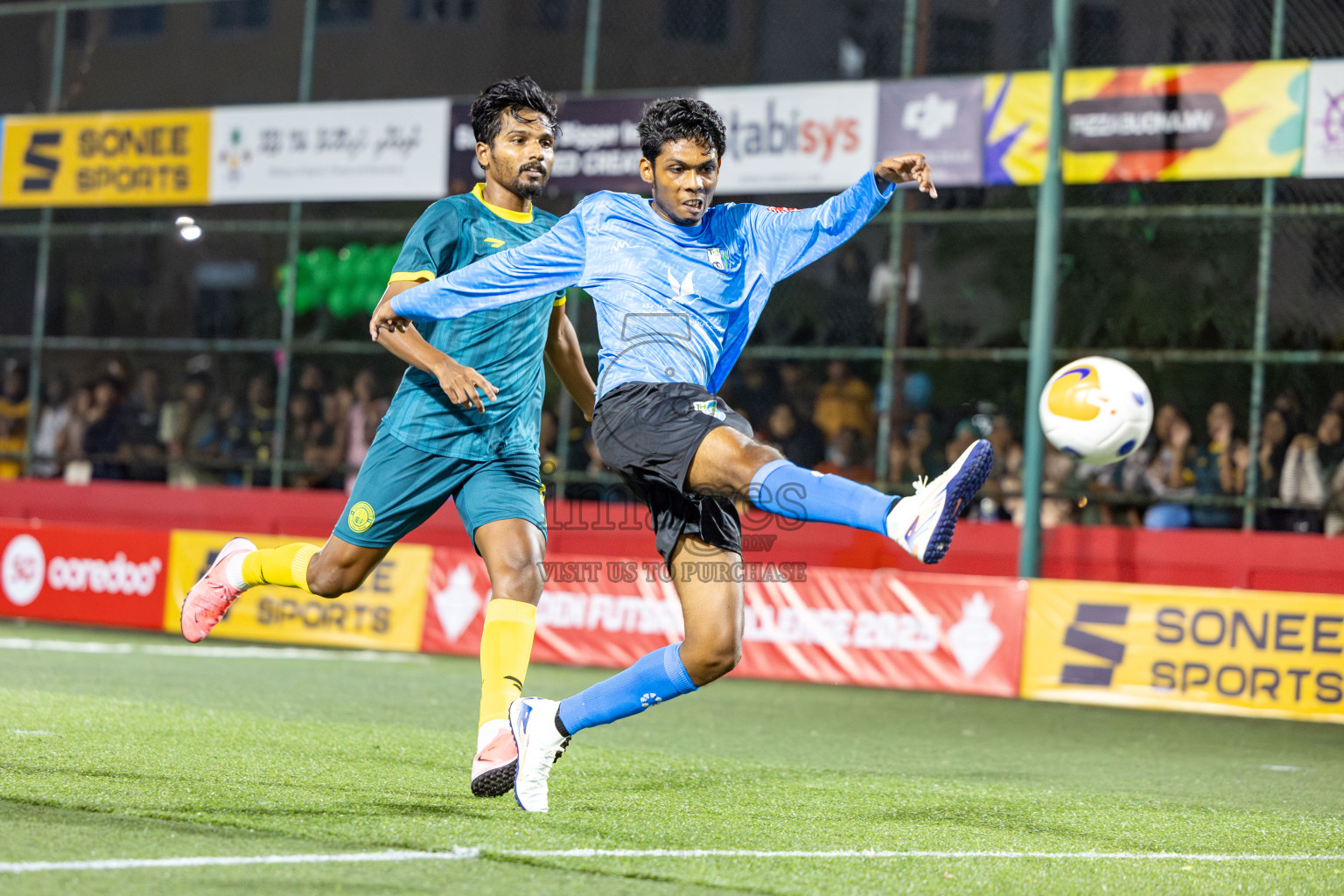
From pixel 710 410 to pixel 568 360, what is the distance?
4.57 feet

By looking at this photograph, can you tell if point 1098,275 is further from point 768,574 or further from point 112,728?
point 112,728

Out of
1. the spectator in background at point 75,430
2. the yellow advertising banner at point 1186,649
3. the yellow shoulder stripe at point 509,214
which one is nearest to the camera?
the yellow shoulder stripe at point 509,214

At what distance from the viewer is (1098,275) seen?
1816 cm

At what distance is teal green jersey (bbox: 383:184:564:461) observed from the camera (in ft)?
19.4

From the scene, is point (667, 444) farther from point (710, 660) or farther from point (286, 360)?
point (286, 360)

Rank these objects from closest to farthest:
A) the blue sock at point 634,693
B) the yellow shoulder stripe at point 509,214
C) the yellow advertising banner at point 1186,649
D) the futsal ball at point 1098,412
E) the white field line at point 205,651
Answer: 1. the blue sock at point 634,693
2. the yellow shoulder stripe at point 509,214
3. the futsal ball at point 1098,412
4. the yellow advertising banner at point 1186,649
5. the white field line at point 205,651

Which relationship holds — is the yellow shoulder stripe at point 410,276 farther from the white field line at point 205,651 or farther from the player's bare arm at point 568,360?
the white field line at point 205,651

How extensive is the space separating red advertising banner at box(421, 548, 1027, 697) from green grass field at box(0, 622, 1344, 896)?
1.22 m

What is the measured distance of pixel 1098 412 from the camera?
8.34 metres

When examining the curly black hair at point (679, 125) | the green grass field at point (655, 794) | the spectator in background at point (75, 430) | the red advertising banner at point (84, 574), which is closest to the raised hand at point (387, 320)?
the curly black hair at point (679, 125)

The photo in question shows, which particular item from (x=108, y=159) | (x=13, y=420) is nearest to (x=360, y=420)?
(x=108, y=159)

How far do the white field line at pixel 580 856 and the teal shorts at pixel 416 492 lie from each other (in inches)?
57.1

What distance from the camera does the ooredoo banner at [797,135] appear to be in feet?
51.5

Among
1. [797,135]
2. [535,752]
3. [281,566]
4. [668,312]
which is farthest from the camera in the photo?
[797,135]
